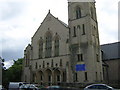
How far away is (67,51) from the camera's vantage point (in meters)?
37.7

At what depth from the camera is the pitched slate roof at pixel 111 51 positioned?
151 ft

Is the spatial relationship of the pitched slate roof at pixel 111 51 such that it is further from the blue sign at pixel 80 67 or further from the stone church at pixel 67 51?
the blue sign at pixel 80 67

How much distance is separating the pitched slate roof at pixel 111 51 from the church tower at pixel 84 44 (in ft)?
30.9

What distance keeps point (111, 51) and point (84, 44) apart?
15789 millimetres

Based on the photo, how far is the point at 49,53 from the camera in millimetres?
41438

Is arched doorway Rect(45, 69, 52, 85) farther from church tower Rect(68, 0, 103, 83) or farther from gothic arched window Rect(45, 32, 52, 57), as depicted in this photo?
church tower Rect(68, 0, 103, 83)

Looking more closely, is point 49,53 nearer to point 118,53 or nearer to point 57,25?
point 57,25

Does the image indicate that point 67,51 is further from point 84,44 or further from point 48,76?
point 48,76

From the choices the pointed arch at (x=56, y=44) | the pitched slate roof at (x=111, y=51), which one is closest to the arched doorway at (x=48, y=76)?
the pointed arch at (x=56, y=44)

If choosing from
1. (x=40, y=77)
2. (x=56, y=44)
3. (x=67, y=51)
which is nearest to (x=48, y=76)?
(x=40, y=77)

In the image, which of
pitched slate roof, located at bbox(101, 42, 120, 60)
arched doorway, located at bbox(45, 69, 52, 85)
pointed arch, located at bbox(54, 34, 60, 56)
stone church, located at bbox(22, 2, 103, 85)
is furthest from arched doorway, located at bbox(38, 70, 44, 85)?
pitched slate roof, located at bbox(101, 42, 120, 60)

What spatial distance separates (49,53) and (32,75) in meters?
7.83

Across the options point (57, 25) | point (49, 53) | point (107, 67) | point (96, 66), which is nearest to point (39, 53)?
point (49, 53)

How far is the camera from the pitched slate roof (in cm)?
4597
